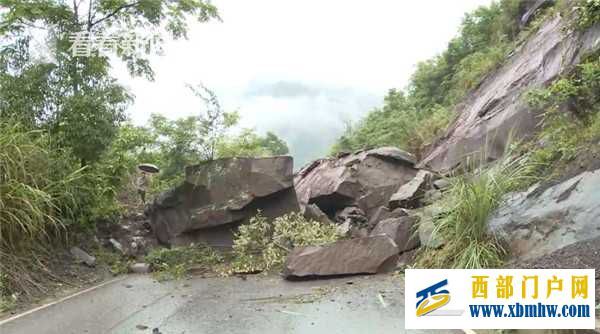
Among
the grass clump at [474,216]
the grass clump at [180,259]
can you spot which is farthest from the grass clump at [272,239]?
the grass clump at [474,216]

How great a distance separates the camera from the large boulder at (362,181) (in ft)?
33.5

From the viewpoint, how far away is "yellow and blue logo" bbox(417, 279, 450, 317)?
3820mm

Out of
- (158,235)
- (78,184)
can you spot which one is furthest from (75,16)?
(158,235)

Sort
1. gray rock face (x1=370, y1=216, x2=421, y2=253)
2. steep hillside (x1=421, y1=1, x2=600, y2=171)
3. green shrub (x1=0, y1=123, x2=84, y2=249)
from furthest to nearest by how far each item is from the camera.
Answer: steep hillside (x1=421, y1=1, x2=600, y2=171) < gray rock face (x1=370, y1=216, x2=421, y2=253) < green shrub (x1=0, y1=123, x2=84, y2=249)

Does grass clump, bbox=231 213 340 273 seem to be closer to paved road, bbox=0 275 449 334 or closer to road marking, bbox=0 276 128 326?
paved road, bbox=0 275 449 334

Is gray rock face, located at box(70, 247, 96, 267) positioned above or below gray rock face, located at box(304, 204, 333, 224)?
below

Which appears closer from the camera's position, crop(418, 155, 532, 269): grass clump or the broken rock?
crop(418, 155, 532, 269): grass clump

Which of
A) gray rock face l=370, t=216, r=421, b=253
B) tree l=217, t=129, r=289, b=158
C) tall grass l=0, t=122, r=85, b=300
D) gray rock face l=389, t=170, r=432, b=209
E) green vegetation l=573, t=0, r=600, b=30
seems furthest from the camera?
tree l=217, t=129, r=289, b=158

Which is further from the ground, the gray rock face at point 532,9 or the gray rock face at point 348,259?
the gray rock face at point 532,9

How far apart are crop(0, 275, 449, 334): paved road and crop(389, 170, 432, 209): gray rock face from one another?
247 cm

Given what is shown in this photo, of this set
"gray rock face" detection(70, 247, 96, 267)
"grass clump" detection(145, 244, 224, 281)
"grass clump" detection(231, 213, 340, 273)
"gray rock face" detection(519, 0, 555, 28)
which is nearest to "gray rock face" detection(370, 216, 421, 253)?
"grass clump" detection(231, 213, 340, 273)

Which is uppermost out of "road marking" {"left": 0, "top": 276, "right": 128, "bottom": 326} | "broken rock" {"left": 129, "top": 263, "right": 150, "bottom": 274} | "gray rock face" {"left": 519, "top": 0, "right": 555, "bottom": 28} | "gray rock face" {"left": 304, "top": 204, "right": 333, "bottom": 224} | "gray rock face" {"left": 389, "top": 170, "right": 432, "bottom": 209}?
"gray rock face" {"left": 519, "top": 0, "right": 555, "bottom": 28}

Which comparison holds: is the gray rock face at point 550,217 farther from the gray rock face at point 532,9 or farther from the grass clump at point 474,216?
the gray rock face at point 532,9

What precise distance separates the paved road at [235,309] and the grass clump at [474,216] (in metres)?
0.73
